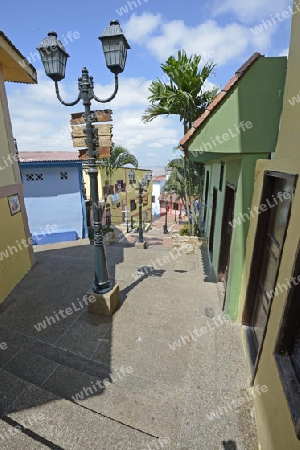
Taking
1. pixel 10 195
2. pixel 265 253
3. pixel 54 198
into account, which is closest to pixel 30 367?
pixel 265 253

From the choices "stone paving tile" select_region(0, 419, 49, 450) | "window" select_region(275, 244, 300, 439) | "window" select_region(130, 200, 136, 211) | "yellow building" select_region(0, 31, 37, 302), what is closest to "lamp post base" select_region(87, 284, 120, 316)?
"stone paving tile" select_region(0, 419, 49, 450)

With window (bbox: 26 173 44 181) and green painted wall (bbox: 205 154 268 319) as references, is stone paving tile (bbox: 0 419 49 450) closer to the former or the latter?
green painted wall (bbox: 205 154 268 319)

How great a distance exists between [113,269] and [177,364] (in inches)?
150

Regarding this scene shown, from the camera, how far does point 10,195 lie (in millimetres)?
5676

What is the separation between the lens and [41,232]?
42.6 ft

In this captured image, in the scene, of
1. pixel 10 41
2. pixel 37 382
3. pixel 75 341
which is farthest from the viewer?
pixel 10 41

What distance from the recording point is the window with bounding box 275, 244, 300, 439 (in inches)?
68.6

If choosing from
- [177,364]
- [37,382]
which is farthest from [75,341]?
[177,364]

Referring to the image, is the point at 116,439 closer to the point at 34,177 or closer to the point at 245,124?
the point at 245,124

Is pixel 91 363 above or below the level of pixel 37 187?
below

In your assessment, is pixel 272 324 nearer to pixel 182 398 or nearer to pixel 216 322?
pixel 182 398

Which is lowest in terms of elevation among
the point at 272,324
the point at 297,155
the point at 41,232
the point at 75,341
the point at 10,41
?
the point at 41,232

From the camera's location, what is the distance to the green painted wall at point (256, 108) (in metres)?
2.92

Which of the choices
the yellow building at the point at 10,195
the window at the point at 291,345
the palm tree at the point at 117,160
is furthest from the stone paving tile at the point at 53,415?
the palm tree at the point at 117,160
